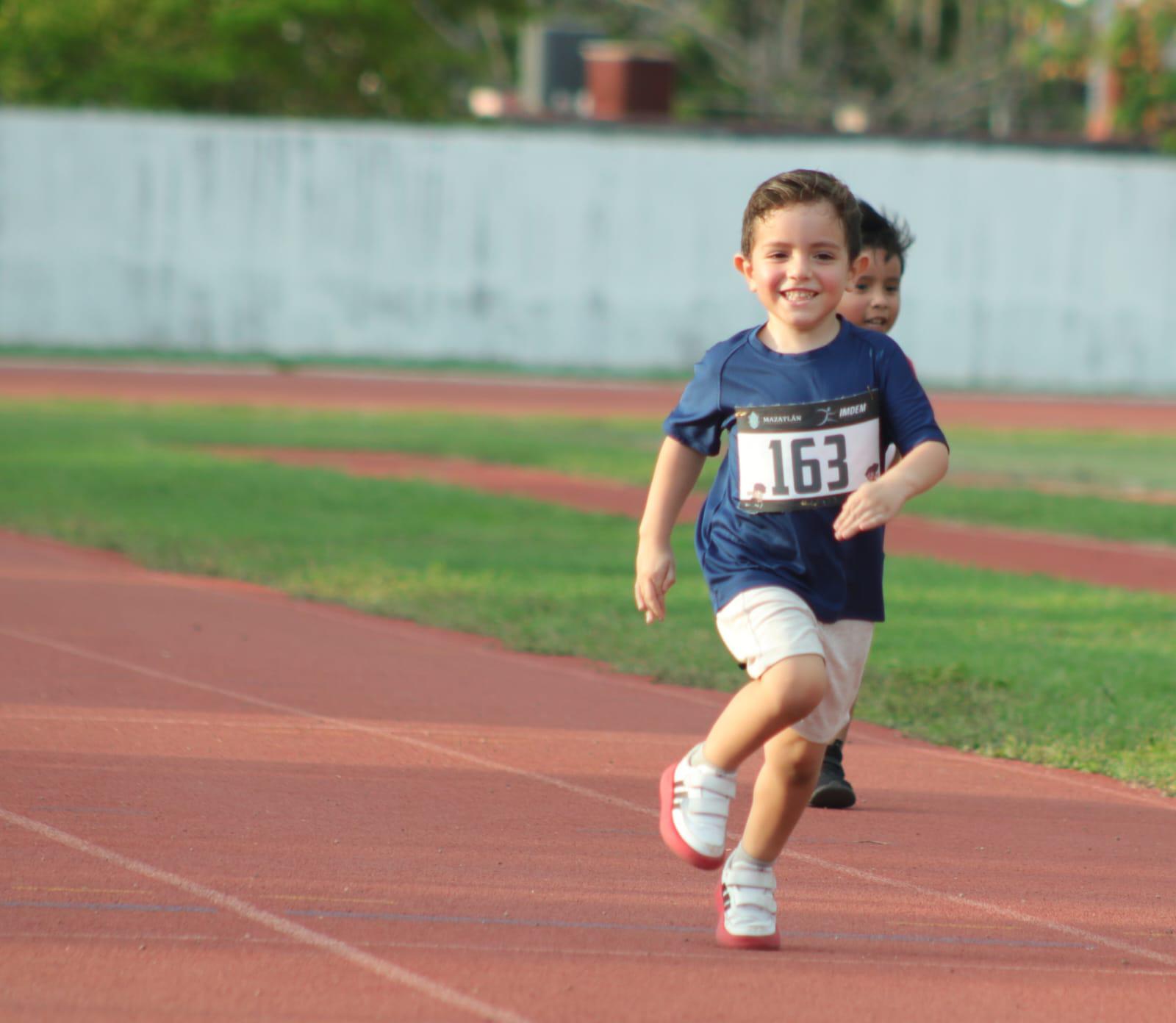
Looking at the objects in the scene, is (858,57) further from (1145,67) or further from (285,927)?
(285,927)

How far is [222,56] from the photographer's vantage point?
36.4 m

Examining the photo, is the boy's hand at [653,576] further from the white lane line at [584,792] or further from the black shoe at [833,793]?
the black shoe at [833,793]

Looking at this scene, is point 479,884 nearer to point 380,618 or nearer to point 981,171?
point 380,618

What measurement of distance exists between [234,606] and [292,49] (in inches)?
1181

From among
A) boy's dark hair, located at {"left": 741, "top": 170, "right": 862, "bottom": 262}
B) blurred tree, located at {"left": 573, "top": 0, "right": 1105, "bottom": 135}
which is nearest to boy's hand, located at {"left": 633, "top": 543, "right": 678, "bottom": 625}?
boy's dark hair, located at {"left": 741, "top": 170, "right": 862, "bottom": 262}

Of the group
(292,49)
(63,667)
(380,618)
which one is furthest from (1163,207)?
(63,667)

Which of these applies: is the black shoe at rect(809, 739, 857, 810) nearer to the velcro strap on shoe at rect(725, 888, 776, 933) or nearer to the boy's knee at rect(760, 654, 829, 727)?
the velcro strap on shoe at rect(725, 888, 776, 933)

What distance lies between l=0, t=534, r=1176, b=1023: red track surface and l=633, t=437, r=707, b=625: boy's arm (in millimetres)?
785

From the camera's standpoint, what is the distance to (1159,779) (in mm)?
6301

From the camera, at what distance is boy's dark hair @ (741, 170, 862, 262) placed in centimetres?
417

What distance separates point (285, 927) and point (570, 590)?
5.95 metres

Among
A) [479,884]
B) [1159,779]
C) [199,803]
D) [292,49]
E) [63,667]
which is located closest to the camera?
[479,884]

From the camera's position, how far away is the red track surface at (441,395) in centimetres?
2383

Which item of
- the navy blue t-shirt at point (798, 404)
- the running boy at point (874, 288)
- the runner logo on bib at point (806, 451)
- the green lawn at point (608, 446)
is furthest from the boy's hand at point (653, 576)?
the green lawn at point (608, 446)
